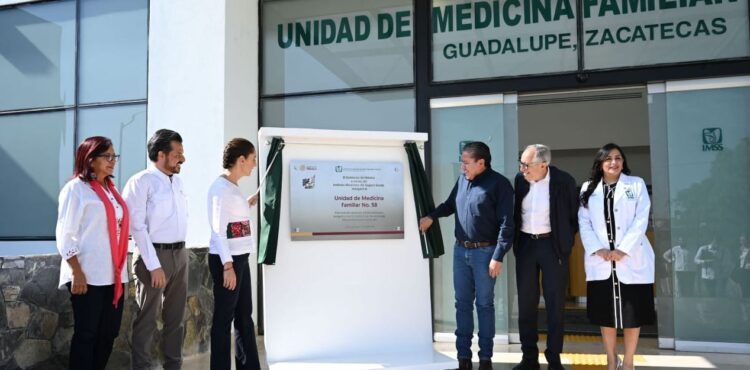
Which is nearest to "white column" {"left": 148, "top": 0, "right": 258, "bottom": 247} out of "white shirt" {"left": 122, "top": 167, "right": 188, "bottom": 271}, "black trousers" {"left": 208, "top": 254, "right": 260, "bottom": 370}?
"white shirt" {"left": 122, "top": 167, "right": 188, "bottom": 271}

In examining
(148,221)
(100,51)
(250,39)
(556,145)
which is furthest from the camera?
(556,145)

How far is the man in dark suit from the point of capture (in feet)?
14.8

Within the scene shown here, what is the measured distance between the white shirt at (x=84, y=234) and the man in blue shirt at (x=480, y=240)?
2148mm

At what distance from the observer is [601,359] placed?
5.18m

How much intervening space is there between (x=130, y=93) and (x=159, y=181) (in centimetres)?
344

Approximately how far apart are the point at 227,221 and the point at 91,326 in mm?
972

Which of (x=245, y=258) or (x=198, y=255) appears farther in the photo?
(x=198, y=255)

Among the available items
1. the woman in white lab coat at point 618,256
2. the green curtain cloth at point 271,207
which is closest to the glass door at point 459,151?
the woman in white lab coat at point 618,256

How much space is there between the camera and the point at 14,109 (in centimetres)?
748

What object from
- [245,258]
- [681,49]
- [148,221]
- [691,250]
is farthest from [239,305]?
[681,49]

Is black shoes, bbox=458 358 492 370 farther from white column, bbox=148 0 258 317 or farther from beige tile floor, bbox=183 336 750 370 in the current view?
white column, bbox=148 0 258 317

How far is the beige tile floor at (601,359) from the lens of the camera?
4.95 m

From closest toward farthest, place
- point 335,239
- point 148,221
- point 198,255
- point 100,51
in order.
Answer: point 148,221, point 335,239, point 198,255, point 100,51

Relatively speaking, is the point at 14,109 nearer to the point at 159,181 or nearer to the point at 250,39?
the point at 250,39
